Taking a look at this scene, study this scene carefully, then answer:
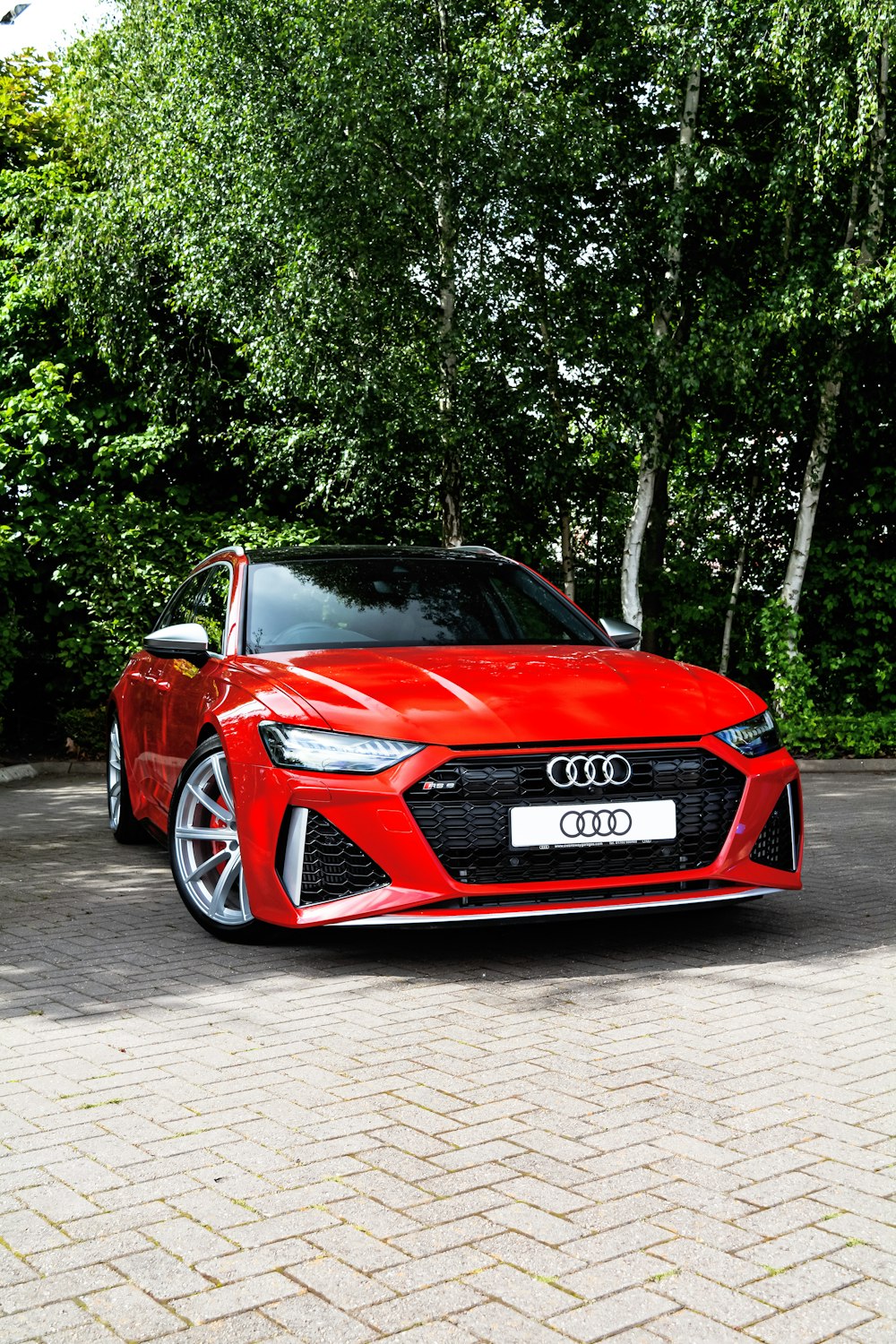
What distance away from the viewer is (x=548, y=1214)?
317 cm

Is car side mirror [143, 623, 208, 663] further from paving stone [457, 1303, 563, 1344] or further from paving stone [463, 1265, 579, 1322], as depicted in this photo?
paving stone [457, 1303, 563, 1344]

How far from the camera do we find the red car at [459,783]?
5.31 meters

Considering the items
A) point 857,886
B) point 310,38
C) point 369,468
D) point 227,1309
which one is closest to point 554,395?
point 369,468

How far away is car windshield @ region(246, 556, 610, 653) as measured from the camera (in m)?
6.63

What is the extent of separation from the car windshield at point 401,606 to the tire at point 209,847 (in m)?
0.64

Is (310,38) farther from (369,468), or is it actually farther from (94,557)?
(94,557)

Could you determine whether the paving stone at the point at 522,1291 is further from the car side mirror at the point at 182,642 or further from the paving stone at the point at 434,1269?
the car side mirror at the point at 182,642

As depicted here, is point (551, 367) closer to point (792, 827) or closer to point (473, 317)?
point (473, 317)

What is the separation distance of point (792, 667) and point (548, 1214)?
13.4m

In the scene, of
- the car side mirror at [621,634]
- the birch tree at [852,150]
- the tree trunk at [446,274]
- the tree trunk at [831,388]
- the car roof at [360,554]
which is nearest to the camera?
the car side mirror at [621,634]

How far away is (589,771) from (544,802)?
0.20 metres

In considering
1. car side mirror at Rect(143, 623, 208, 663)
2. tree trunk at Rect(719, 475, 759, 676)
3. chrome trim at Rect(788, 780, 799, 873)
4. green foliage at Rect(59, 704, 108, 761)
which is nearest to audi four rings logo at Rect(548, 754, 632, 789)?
chrome trim at Rect(788, 780, 799, 873)

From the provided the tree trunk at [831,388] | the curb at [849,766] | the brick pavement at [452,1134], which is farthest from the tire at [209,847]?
the tree trunk at [831,388]

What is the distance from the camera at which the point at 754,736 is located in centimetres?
590
